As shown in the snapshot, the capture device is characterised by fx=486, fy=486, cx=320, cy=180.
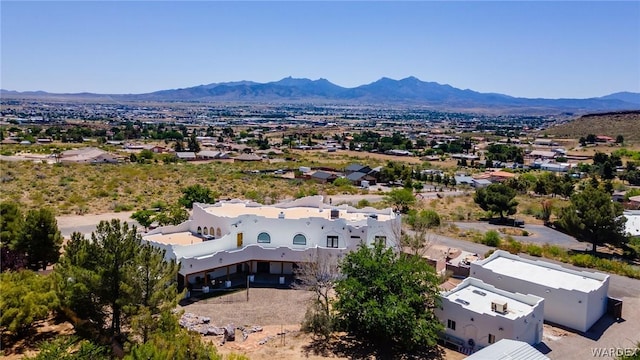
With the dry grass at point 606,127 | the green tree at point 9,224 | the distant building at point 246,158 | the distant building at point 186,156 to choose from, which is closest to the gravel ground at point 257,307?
the green tree at point 9,224

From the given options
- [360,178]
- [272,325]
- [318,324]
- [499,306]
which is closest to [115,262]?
[272,325]

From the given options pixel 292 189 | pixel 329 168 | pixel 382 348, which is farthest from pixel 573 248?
pixel 329 168

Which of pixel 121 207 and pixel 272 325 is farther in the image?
pixel 121 207

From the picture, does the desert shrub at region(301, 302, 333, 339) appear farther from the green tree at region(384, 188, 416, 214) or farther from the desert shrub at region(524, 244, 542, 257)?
the green tree at region(384, 188, 416, 214)

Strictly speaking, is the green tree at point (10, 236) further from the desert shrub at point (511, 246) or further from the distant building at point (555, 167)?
the distant building at point (555, 167)

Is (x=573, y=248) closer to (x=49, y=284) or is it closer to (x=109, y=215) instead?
(x=49, y=284)

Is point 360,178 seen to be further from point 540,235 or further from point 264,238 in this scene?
point 264,238
